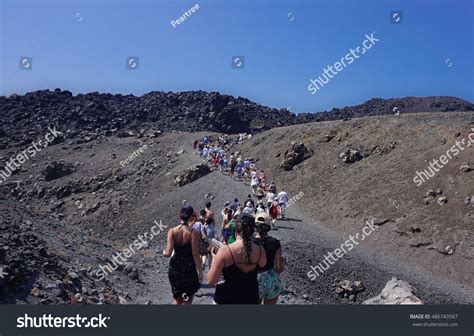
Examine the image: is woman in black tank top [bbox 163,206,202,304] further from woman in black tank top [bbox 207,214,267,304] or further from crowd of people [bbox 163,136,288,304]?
woman in black tank top [bbox 207,214,267,304]

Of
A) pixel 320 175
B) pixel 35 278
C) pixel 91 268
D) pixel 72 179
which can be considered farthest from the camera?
pixel 72 179

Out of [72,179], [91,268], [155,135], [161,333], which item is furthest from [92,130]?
[161,333]

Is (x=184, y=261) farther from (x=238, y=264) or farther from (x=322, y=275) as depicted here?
(x=322, y=275)

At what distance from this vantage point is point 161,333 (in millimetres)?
5965

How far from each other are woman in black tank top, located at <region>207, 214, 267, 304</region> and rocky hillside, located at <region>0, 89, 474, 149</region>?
5711cm

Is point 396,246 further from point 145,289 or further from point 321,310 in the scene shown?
point 321,310

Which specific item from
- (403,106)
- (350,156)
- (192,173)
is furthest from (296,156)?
(403,106)

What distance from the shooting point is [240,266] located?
5.37 m

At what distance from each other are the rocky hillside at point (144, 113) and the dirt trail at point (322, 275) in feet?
144

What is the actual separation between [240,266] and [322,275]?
36.1ft

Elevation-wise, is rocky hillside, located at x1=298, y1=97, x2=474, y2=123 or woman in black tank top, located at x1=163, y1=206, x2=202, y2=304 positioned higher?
rocky hillside, located at x1=298, y1=97, x2=474, y2=123

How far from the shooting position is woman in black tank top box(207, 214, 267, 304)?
525 cm

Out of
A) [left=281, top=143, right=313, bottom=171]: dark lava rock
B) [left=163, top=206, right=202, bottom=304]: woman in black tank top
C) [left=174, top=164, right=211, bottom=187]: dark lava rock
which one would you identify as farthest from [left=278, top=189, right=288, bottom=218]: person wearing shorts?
[left=163, top=206, right=202, bottom=304]: woman in black tank top

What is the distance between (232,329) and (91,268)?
661cm
